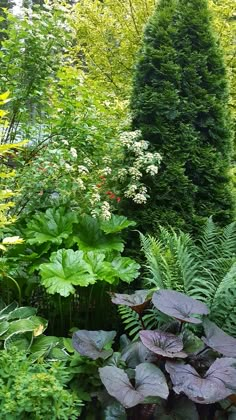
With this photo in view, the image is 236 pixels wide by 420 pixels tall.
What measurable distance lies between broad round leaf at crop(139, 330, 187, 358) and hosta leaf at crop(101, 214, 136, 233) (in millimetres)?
876

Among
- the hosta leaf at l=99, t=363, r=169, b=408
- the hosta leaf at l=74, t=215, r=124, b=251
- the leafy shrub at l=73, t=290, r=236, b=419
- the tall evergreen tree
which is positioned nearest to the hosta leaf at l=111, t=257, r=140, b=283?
the hosta leaf at l=74, t=215, r=124, b=251

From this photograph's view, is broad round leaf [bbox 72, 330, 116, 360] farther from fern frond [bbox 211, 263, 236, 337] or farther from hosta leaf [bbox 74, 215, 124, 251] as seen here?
hosta leaf [bbox 74, 215, 124, 251]

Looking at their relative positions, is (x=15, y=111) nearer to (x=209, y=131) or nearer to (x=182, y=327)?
(x=209, y=131)

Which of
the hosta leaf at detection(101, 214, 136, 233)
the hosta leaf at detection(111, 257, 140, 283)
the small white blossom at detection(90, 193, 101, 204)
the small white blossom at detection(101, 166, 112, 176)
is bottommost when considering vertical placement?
the hosta leaf at detection(111, 257, 140, 283)

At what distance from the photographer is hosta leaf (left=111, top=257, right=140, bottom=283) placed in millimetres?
2367

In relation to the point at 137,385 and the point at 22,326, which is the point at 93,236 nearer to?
the point at 22,326

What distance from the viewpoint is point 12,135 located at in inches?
132

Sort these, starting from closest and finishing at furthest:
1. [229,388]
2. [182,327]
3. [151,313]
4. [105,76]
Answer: [229,388] < [182,327] < [151,313] < [105,76]

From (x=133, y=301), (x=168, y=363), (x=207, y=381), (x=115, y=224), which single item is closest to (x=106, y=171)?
(x=115, y=224)

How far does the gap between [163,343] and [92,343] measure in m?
0.35

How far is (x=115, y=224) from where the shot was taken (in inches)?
103

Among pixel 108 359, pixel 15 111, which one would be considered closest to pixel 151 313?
pixel 108 359

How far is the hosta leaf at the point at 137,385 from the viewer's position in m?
1.52

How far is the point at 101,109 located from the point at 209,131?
821mm
